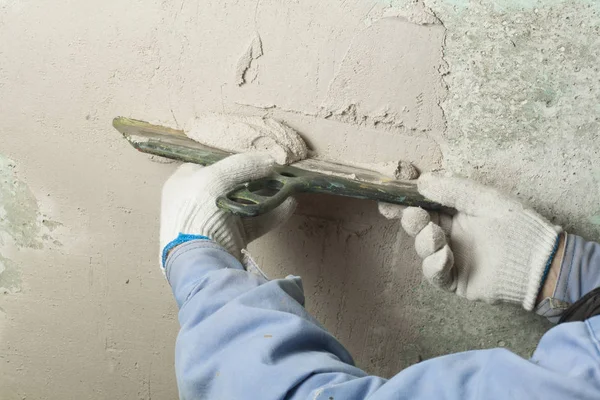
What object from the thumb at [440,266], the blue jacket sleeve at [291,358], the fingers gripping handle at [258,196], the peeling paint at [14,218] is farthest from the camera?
the peeling paint at [14,218]

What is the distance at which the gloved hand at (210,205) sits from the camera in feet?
3.50

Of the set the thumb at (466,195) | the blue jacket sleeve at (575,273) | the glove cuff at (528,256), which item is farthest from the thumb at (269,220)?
the blue jacket sleeve at (575,273)

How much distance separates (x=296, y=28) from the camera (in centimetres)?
109

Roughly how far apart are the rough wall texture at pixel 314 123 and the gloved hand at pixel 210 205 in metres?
0.15

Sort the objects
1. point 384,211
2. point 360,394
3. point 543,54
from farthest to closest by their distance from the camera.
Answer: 1. point 384,211
2. point 543,54
3. point 360,394

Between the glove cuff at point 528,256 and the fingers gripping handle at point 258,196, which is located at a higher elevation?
the fingers gripping handle at point 258,196

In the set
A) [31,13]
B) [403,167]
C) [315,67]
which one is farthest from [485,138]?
[31,13]

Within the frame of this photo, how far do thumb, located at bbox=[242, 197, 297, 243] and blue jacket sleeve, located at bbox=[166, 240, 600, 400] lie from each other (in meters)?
0.15

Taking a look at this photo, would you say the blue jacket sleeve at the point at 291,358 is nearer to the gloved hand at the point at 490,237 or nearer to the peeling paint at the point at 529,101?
the gloved hand at the point at 490,237

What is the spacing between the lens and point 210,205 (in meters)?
1.07

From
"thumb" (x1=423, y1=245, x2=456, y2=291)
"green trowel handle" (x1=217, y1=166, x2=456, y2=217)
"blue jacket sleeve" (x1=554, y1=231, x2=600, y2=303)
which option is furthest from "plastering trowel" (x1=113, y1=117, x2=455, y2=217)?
"blue jacket sleeve" (x1=554, y1=231, x2=600, y2=303)

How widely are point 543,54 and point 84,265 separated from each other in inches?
50.5

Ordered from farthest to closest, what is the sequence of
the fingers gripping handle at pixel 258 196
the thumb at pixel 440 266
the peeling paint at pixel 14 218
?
the peeling paint at pixel 14 218, the thumb at pixel 440 266, the fingers gripping handle at pixel 258 196

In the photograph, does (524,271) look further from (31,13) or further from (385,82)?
(31,13)
